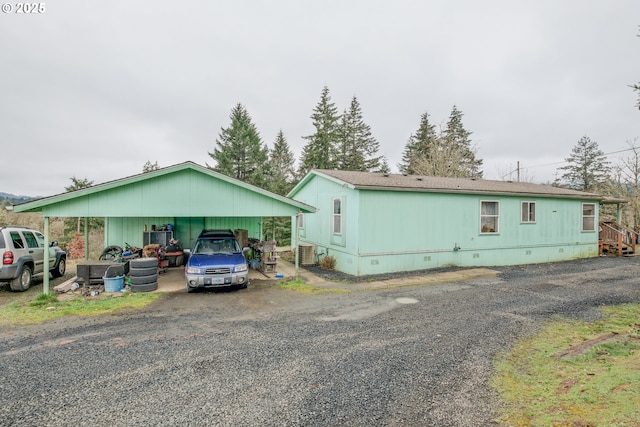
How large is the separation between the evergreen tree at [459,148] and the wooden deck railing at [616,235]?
1328 centimetres

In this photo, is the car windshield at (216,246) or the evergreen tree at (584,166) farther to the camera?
the evergreen tree at (584,166)

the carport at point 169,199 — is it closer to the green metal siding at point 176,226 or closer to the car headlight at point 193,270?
the car headlight at point 193,270

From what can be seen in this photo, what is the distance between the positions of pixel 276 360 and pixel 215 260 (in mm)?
5114

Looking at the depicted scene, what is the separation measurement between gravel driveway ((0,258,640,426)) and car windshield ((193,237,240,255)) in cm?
165

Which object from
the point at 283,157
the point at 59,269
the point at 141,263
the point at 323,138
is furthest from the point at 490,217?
the point at 283,157

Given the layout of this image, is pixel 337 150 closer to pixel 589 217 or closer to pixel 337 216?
pixel 337 216

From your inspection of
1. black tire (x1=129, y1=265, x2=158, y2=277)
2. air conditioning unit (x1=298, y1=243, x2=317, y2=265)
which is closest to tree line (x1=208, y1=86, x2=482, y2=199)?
air conditioning unit (x1=298, y1=243, x2=317, y2=265)

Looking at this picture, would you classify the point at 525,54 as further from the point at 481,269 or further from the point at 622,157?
the point at 622,157

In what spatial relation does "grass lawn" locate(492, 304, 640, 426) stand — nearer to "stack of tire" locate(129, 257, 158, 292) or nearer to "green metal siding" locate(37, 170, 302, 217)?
"green metal siding" locate(37, 170, 302, 217)

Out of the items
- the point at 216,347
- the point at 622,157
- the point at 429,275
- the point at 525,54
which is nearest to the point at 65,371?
the point at 216,347

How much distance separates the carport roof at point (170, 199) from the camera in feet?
26.6

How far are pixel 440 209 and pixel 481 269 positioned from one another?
9.61 ft

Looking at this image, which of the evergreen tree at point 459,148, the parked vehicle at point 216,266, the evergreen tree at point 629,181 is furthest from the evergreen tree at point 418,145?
the parked vehicle at point 216,266

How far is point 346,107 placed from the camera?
36.8 meters
